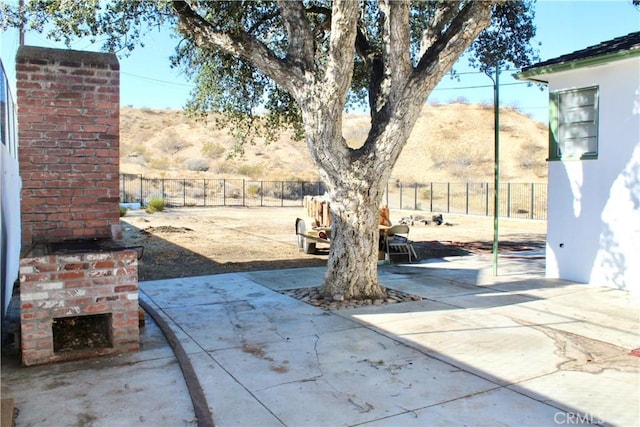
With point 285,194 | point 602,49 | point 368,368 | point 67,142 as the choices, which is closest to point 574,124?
point 602,49

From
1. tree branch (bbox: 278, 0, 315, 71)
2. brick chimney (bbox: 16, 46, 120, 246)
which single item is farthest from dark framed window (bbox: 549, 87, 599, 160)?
brick chimney (bbox: 16, 46, 120, 246)

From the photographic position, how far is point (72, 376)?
467 centimetres

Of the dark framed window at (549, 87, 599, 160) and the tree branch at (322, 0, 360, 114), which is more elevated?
the tree branch at (322, 0, 360, 114)

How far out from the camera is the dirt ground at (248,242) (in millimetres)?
11375

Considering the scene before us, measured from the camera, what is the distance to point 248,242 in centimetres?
1571

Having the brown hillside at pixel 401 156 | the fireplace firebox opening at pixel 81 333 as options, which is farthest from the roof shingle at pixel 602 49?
the brown hillside at pixel 401 156

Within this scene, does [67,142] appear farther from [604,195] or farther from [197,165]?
[197,165]

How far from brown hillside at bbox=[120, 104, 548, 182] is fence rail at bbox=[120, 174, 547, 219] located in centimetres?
345

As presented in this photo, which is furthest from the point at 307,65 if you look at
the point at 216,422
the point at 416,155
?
the point at 416,155

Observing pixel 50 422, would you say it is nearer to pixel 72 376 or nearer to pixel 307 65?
pixel 72 376

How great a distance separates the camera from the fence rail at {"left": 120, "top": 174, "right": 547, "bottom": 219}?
35969 millimetres

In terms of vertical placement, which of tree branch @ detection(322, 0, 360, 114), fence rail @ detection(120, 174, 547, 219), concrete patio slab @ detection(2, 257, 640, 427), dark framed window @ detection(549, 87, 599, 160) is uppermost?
tree branch @ detection(322, 0, 360, 114)

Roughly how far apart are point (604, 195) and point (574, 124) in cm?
140

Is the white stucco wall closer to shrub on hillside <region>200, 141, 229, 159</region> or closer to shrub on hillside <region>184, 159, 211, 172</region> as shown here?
shrub on hillside <region>184, 159, 211, 172</region>
